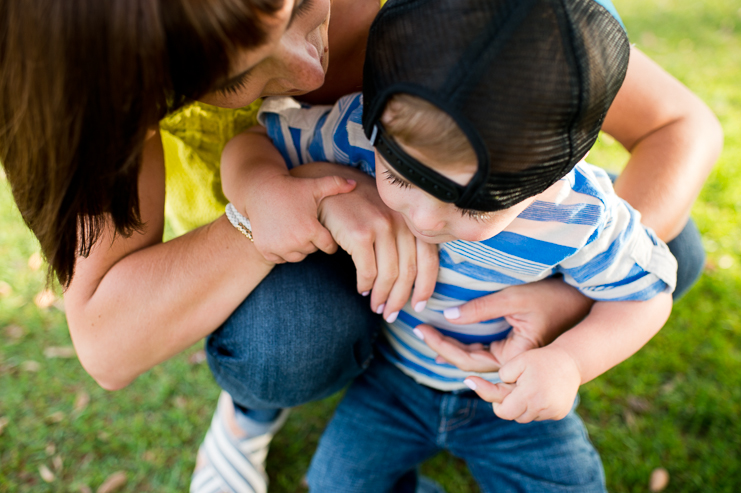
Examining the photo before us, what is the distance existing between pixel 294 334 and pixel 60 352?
1795mm

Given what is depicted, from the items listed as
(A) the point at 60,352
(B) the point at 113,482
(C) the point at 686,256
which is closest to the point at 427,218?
(C) the point at 686,256

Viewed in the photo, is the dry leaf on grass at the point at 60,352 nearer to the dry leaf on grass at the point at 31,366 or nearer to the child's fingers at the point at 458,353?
the dry leaf on grass at the point at 31,366

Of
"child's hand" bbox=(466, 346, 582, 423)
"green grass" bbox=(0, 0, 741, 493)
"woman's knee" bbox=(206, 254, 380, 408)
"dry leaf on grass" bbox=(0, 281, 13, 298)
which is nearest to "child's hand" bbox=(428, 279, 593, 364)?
"child's hand" bbox=(466, 346, 582, 423)

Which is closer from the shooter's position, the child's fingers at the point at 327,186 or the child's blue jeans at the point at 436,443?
the child's fingers at the point at 327,186

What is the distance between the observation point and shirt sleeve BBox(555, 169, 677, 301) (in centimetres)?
137

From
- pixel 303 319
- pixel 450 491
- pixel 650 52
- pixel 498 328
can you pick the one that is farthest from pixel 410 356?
pixel 650 52

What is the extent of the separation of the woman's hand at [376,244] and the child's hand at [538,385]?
1.12 feet

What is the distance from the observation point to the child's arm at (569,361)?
1421 mm

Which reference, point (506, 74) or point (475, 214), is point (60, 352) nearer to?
point (475, 214)

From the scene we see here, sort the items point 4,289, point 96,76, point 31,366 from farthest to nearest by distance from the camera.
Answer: point 4,289 → point 31,366 → point 96,76

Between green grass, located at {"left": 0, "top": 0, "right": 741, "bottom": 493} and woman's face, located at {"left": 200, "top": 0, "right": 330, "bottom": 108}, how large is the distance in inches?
70.5

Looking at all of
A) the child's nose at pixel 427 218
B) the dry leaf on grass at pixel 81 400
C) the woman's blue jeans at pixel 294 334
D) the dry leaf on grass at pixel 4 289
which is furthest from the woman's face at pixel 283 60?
the dry leaf on grass at pixel 4 289

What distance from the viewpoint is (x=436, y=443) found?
6.35ft

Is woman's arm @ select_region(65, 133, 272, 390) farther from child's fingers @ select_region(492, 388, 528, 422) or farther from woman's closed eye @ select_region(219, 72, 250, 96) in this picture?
child's fingers @ select_region(492, 388, 528, 422)
